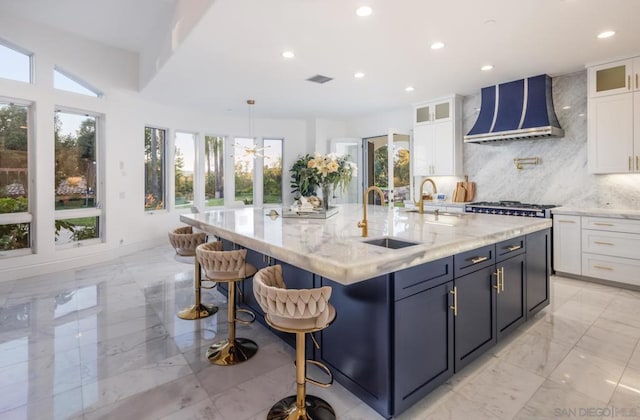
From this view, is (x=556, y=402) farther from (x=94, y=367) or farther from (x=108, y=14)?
(x=108, y=14)

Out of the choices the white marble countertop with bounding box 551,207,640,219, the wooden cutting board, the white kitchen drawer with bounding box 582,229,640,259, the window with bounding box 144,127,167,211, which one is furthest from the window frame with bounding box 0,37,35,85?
the white kitchen drawer with bounding box 582,229,640,259

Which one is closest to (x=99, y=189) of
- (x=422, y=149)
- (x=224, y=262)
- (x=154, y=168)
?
(x=154, y=168)

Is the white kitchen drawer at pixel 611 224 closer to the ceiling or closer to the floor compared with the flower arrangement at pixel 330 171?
closer to the floor

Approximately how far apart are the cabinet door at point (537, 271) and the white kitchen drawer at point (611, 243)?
5.30ft

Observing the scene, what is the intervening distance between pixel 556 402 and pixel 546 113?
4088 mm

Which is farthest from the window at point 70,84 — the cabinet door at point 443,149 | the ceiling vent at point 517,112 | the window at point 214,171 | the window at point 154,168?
the ceiling vent at point 517,112

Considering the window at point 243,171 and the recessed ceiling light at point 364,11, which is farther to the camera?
the window at point 243,171

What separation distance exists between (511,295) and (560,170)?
130 inches

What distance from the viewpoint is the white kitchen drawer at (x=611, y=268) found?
3.87 meters

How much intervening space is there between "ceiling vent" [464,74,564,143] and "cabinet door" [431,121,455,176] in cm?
52

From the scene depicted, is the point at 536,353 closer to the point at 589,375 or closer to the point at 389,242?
the point at 589,375

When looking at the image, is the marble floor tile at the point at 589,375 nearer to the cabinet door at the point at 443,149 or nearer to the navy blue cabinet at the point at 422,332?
the navy blue cabinet at the point at 422,332

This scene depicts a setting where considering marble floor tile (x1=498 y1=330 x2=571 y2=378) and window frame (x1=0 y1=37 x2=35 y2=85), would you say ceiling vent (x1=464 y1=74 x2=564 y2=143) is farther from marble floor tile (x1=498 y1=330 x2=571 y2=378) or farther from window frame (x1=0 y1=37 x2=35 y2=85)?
window frame (x1=0 y1=37 x2=35 y2=85)

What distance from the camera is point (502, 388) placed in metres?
2.08
